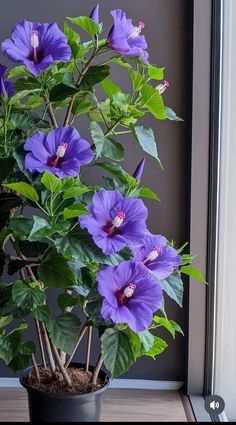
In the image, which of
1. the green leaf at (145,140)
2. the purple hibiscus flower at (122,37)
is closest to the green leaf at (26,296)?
the green leaf at (145,140)

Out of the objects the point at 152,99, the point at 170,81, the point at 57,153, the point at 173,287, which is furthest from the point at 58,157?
the point at 170,81

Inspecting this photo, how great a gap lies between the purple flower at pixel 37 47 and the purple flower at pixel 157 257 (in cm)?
35

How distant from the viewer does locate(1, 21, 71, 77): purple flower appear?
93 cm

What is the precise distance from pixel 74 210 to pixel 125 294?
165 mm

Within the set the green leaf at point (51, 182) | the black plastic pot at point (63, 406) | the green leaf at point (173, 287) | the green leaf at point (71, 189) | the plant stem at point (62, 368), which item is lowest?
the black plastic pot at point (63, 406)

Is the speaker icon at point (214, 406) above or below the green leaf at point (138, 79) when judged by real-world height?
below

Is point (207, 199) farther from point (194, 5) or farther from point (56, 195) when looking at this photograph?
point (56, 195)

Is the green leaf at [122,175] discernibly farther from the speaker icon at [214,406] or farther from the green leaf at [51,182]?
the speaker icon at [214,406]

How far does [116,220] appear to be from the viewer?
918 mm

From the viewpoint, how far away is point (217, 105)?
4.66ft

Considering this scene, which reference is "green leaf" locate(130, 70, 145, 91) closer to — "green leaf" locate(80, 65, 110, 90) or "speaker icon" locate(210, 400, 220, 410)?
"green leaf" locate(80, 65, 110, 90)

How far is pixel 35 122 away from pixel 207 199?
58 cm

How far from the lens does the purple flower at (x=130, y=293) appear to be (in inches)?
35.6

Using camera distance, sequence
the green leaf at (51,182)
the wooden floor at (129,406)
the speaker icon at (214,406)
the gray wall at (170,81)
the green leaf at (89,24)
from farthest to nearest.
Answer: the gray wall at (170,81), the wooden floor at (129,406), the speaker icon at (214,406), the green leaf at (89,24), the green leaf at (51,182)
